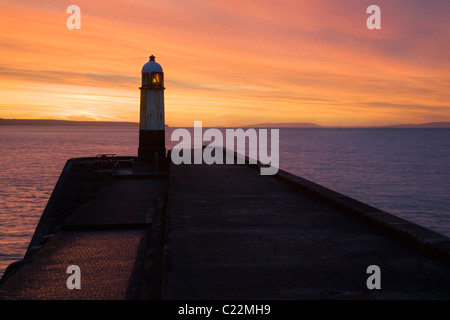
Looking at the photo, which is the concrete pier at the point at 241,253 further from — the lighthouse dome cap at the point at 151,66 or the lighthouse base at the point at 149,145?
the lighthouse dome cap at the point at 151,66

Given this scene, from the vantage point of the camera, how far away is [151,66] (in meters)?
21.9

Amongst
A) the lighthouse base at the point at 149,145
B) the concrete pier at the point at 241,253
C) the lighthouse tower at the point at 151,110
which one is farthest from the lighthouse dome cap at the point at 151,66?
the concrete pier at the point at 241,253

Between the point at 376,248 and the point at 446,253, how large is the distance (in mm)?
934

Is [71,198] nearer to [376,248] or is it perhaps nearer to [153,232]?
[153,232]

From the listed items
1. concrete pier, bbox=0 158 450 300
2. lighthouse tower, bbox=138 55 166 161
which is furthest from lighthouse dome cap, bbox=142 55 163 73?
concrete pier, bbox=0 158 450 300

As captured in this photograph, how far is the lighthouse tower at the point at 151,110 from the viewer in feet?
71.2

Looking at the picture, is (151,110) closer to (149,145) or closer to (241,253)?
(149,145)

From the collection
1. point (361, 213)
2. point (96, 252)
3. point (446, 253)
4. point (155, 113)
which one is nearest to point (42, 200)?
point (155, 113)

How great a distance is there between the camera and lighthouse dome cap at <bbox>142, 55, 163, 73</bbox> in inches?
856

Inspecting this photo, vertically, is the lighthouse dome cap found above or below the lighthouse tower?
above

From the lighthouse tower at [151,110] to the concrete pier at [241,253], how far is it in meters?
10.3

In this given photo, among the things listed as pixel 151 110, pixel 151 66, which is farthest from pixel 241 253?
pixel 151 66

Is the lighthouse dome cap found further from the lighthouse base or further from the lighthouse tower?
the lighthouse base

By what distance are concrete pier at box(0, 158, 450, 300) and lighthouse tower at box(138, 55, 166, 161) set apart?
10306 mm
